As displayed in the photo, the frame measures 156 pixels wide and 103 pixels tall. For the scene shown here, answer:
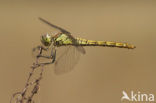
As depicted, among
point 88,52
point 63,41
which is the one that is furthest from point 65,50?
point 88,52

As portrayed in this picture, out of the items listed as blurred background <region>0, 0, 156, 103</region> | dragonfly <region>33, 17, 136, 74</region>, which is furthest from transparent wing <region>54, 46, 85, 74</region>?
blurred background <region>0, 0, 156, 103</region>

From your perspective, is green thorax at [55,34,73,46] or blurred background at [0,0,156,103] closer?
green thorax at [55,34,73,46]

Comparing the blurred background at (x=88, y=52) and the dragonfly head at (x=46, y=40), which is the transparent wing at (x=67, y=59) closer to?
the dragonfly head at (x=46, y=40)

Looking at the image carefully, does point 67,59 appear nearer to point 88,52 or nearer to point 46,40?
point 46,40

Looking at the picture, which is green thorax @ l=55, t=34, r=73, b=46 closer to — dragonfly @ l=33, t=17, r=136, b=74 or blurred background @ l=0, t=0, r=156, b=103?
dragonfly @ l=33, t=17, r=136, b=74

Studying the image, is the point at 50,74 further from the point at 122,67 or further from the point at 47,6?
the point at 47,6
